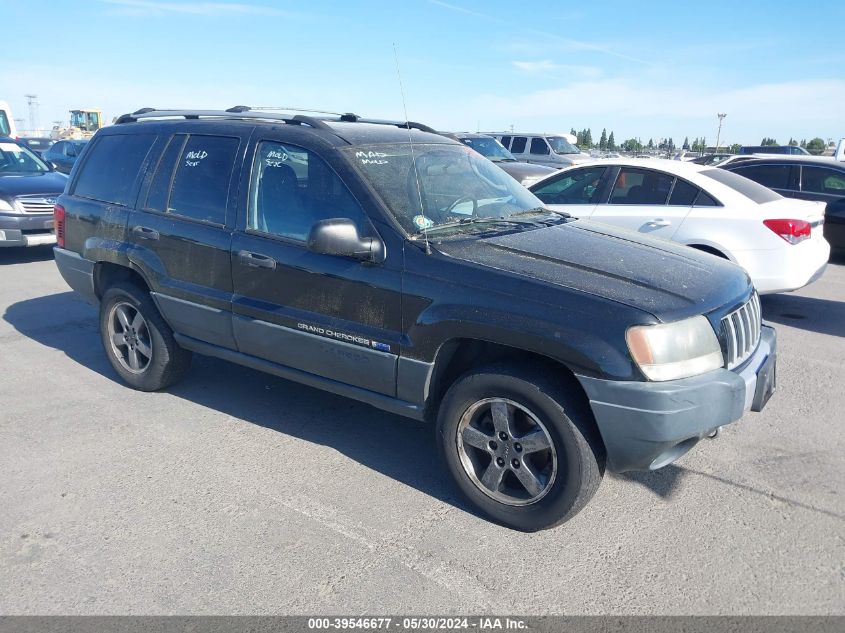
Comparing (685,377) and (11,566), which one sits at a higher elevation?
(685,377)

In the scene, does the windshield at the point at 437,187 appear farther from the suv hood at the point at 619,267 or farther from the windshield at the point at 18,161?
the windshield at the point at 18,161

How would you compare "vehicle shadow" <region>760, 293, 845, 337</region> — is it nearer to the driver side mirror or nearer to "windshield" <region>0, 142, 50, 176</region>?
the driver side mirror

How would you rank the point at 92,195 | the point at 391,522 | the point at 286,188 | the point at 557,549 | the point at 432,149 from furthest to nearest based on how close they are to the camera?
the point at 92,195 → the point at 432,149 → the point at 286,188 → the point at 391,522 → the point at 557,549

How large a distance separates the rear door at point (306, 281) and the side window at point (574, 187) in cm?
440

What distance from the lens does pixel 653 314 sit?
3.06 meters

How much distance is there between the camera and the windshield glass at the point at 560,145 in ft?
72.0

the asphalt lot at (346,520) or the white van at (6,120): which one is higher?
the white van at (6,120)

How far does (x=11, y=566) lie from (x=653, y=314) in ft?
9.91

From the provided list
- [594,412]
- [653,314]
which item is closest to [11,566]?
[594,412]

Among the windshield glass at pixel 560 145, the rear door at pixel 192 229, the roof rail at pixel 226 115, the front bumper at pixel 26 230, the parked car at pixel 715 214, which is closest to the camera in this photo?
the roof rail at pixel 226 115

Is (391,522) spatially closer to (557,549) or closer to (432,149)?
(557,549)

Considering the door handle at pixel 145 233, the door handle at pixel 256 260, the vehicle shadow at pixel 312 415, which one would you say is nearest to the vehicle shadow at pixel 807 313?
the vehicle shadow at pixel 312 415

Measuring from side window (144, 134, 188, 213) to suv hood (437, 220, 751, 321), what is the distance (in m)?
2.18

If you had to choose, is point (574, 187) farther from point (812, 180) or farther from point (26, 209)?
point (26, 209)
